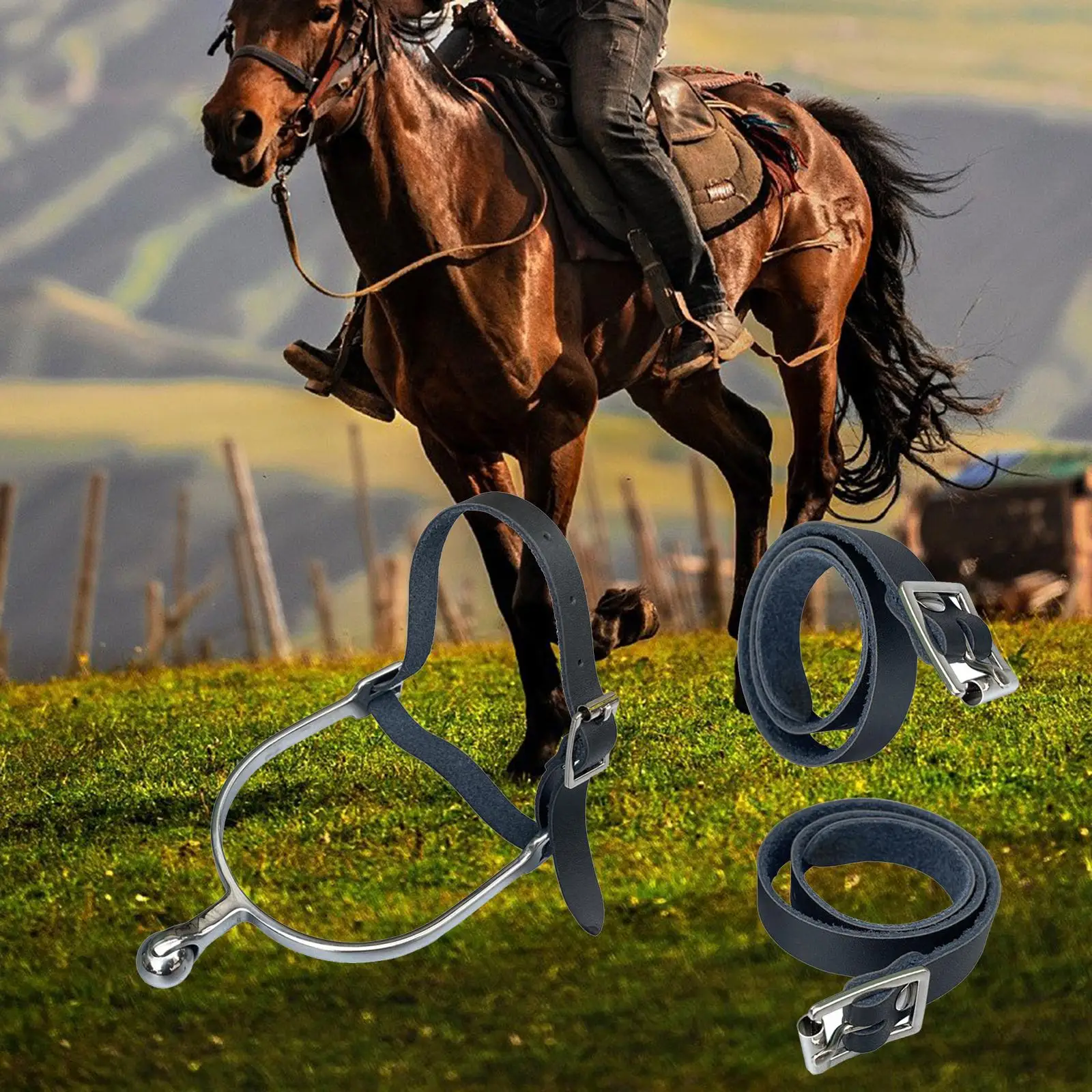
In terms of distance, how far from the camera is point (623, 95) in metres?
6.19

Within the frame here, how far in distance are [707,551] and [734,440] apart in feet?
20.9

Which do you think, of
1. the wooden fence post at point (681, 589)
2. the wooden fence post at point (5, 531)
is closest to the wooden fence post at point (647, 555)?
the wooden fence post at point (681, 589)

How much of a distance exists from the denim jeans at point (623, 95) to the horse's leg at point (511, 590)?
3.50 ft

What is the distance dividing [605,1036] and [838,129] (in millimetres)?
5317

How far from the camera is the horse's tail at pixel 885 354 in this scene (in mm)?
8047

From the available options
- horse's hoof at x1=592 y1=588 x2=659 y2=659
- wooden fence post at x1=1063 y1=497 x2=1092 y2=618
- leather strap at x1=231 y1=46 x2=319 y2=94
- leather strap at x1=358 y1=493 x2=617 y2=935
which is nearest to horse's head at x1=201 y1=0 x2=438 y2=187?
leather strap at x1=231 y1=46 x2=319 y2=94

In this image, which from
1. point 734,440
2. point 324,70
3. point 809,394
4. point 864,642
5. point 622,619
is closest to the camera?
point 864,642

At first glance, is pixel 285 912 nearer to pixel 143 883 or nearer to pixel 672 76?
pixel 143 883

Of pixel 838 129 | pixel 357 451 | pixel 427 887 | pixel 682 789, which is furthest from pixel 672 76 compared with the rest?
pixel 357 451

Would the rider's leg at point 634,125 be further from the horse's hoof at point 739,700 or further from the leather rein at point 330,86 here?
the horse's hoof at point 739,700

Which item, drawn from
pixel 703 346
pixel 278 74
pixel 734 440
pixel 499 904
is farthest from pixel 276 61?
pixel 734 440

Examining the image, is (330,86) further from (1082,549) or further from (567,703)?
(1082,549)

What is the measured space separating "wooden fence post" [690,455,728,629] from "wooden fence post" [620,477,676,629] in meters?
0.66

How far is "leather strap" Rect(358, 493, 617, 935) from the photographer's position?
4.39 metres
